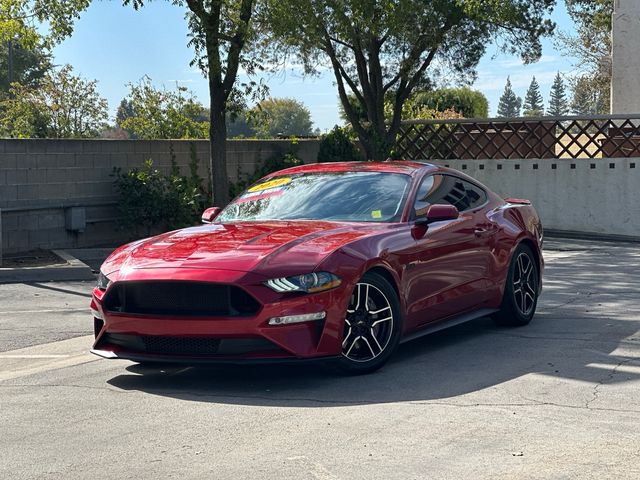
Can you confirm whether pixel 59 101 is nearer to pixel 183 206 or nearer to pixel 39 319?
pixel 183 206

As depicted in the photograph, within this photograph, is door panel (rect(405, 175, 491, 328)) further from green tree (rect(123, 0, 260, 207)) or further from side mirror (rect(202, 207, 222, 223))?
green tree (rect(123, 0, 260, 207))

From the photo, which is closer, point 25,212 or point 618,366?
point 618,366

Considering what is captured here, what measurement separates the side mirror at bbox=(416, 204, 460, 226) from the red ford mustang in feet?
0.03

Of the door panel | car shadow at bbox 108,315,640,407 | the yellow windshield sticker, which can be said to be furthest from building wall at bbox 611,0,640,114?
the yellow windshield sticker

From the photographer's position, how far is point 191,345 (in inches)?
272

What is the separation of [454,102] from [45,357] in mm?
35953

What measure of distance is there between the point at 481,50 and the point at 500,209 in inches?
638

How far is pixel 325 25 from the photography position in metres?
21.5

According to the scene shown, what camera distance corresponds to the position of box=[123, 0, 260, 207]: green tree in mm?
17828

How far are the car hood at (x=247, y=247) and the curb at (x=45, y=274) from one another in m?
6.05

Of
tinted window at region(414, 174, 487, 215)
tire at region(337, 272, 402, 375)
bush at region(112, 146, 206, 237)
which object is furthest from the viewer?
bush at region(112, 146, 206, 237)

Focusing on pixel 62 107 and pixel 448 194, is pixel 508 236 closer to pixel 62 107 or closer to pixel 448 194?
pixel 448 194

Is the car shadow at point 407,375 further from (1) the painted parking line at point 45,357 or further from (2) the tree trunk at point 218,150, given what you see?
(2) the tree trunk at point 218,150

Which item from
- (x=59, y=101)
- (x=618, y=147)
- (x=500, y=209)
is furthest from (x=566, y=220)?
(x=59, y=101)
